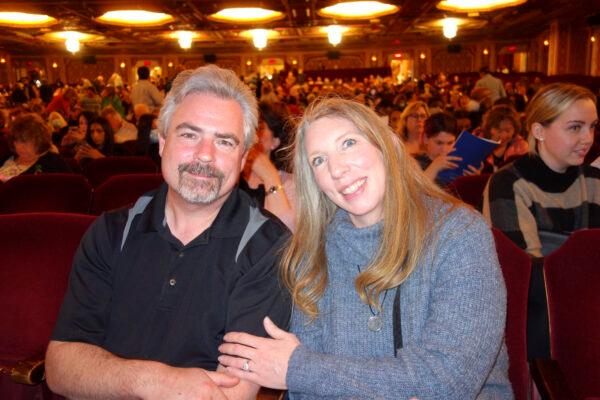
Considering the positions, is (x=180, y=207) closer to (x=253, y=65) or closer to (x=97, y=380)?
(x=97, y=380)

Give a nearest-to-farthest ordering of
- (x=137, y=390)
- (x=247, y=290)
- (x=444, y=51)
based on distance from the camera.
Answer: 1. (x=137, y=390)
2. (x=247, y=290)
3. (x=444, y=51)

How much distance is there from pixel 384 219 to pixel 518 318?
0.67 meters

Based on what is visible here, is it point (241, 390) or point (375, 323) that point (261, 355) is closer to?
point (241, 390)

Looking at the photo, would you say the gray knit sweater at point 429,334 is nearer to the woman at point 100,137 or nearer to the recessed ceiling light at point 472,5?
the woman at point 100,137

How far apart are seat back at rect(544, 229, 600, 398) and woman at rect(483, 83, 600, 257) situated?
49 cm

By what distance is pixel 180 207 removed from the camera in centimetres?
184

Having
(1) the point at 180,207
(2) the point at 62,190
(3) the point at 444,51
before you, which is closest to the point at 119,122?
(2) the point at 62,190

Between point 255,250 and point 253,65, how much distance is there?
28.7 meters

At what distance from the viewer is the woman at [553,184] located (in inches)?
95.5

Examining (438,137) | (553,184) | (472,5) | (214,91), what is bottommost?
(553,184)

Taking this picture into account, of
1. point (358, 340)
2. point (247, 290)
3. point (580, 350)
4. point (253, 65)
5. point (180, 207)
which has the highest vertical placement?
point (253, 65)

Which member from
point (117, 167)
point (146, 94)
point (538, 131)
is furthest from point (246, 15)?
point (538, 131)

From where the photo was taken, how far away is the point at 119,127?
7.20 m

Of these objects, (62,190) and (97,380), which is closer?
(97,380)
